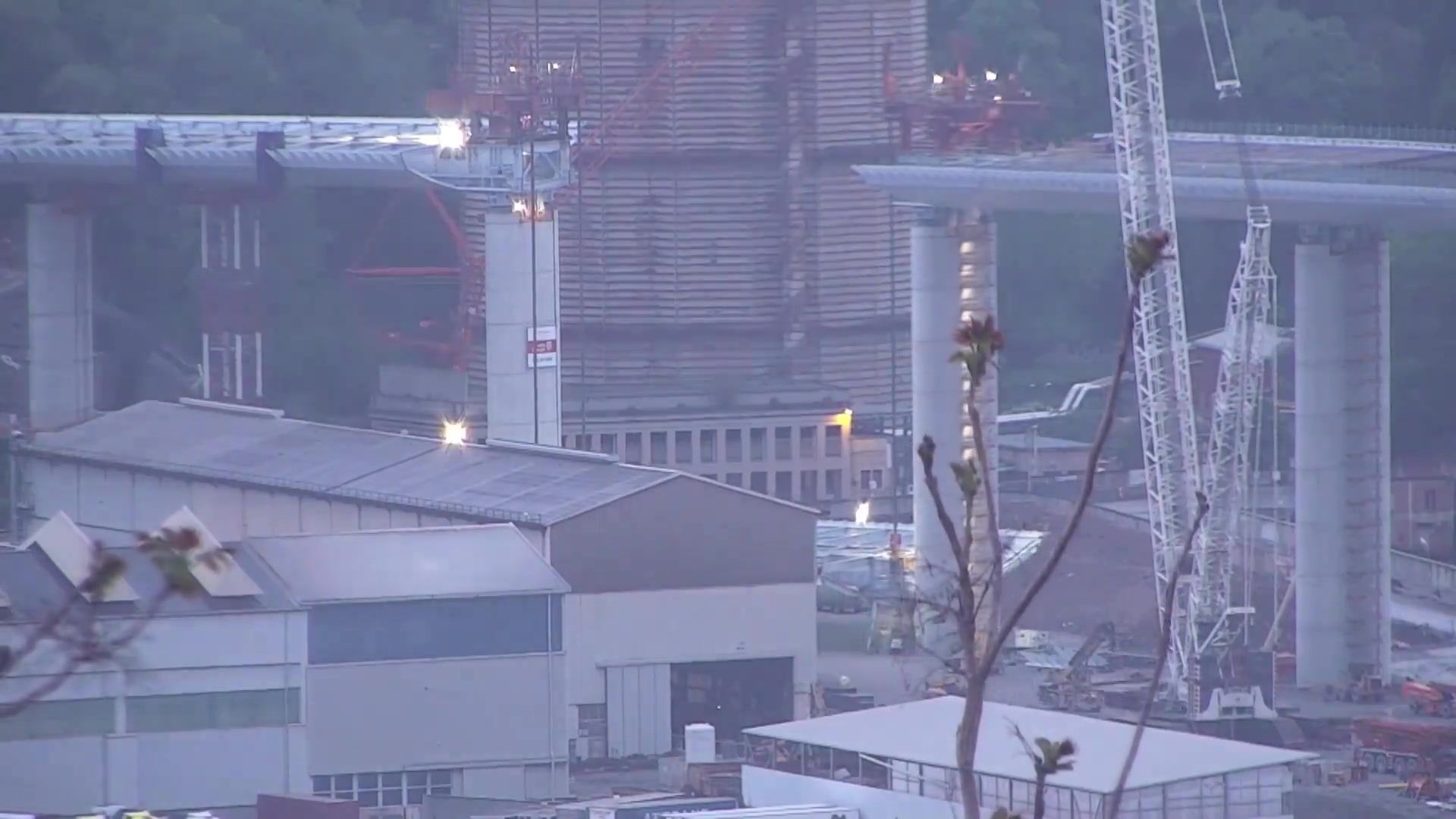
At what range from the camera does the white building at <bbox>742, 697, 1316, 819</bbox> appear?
12.5 m

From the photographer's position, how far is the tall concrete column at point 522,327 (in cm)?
2177

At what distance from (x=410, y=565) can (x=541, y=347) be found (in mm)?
5513

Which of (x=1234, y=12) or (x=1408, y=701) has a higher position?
(x=1234, y=12)

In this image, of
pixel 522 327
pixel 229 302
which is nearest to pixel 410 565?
pixel 522 327

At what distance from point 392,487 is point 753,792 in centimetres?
625

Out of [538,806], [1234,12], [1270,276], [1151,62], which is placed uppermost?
[1234,12]

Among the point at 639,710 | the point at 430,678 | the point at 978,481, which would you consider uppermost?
the point at 978,481

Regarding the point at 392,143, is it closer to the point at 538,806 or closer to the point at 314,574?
the point at 314,574

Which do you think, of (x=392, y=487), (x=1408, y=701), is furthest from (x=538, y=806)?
(x=1408, y=701)

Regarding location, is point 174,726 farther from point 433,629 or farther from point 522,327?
point 522,327

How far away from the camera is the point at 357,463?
20.6 m

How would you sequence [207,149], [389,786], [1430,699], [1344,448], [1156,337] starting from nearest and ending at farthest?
[389,786]
[1430,699]
[1344,448]
[1156,337]
[207,149]

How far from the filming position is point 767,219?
33.4 metres

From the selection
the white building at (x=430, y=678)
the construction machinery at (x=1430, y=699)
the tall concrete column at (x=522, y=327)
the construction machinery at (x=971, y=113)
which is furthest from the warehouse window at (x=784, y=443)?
the white building at (x=430, y=678)
